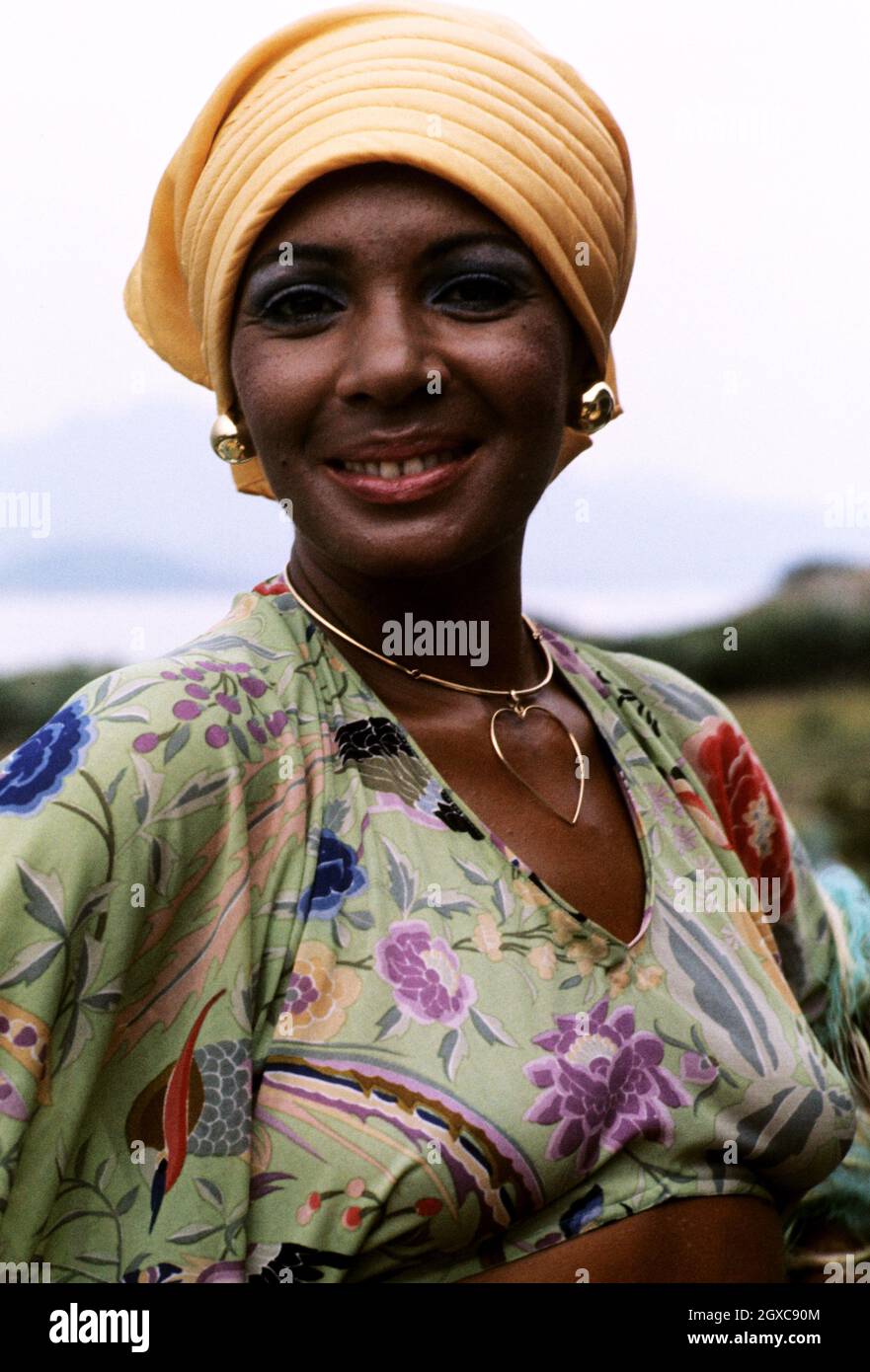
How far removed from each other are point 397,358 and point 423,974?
574mm

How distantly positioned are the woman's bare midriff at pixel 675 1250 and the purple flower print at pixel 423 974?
0.24m

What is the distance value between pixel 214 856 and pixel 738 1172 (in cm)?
63

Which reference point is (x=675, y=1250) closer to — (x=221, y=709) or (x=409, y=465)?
(x=221, y=709)

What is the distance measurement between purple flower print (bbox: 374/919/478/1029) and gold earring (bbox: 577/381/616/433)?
0.65 meters

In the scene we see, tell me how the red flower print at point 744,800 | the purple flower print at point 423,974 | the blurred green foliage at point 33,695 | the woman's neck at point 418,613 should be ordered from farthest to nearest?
the blurred green foliage at point 33,695
the red flower print at point 744,800
the woman's neck at point 418,613
the purple flower print at point 423,974

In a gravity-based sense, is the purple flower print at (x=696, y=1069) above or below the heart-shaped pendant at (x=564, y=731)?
below

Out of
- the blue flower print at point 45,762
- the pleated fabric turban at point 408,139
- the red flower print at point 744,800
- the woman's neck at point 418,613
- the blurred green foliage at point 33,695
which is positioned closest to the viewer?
the blue flower print at point 45,762

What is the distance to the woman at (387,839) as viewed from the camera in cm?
140

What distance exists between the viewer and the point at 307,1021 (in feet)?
4.80
